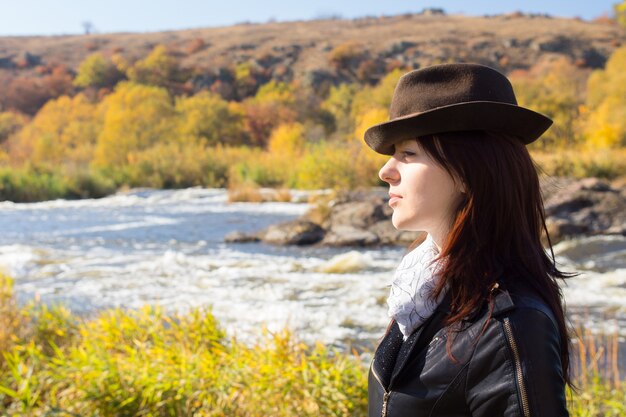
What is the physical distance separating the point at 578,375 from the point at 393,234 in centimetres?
952

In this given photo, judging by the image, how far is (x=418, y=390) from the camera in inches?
51.2

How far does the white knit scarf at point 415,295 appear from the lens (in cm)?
134

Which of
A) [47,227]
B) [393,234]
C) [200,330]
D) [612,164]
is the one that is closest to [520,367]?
[200,330]

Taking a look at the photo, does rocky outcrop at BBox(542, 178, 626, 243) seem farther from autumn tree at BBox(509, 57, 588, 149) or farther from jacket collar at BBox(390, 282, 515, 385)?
jacket collar at BBox(390, 282, 515, 385)

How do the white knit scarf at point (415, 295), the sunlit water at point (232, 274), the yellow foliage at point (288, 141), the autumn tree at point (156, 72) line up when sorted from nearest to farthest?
the white knit scarf at point (415, 295), the sunlit water at point (232, 274), the yellow foliage at point (288, 141), the autumn tree at point (156, 72)

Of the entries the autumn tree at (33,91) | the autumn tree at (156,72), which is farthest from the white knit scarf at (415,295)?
the autumn tree at (156,72)

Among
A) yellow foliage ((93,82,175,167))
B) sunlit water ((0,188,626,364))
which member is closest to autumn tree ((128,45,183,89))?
yellow foliage ((93,82,175,167))

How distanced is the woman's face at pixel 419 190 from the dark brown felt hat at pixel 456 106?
0.14ft

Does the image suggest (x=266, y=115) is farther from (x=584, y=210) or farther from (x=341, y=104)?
(x=584, y=210)

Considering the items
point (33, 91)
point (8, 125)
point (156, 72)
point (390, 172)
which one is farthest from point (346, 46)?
point (390, 172)

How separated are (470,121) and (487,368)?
0.45 m

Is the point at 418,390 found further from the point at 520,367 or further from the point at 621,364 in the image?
the point at 621,364

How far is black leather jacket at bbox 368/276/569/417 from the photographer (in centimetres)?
112

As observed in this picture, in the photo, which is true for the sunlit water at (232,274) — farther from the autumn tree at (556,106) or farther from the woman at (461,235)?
the autumn tree at (556,106)
